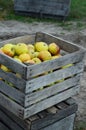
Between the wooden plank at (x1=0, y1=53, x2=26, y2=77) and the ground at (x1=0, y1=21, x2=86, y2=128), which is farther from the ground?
the wooden plank at (x1=0, y1=53, x2=26, y2=77)

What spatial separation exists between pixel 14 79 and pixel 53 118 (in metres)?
0.71

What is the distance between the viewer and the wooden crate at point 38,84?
3211mm

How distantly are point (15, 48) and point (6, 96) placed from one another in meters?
0.55

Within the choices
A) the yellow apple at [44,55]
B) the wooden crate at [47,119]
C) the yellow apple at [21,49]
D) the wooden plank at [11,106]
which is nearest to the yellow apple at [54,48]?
the yellow apple at [44,55]

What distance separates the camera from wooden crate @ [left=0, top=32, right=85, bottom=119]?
10.5ft

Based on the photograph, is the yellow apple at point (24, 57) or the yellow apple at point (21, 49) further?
the yellow apple at point (21, 49)

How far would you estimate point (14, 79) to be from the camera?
3.28 metres

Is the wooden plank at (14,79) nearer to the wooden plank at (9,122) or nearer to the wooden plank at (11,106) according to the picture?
the wooden plank at (11,106)

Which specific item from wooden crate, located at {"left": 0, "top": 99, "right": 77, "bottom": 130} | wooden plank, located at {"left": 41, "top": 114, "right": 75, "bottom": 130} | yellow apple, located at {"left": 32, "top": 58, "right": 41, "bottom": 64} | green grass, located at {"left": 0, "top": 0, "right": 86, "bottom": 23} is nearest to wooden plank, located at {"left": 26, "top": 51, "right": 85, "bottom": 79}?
yellow apple, located at {"left": 32, "top": 58, "right": 41, "bottom": 64}

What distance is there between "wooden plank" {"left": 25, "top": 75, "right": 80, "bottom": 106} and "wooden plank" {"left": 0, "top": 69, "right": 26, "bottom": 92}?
0.13 metres

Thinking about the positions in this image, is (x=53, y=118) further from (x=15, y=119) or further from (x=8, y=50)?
(x=8, y=50)

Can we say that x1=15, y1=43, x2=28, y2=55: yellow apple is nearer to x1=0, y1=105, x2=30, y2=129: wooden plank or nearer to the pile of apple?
the pile of apple

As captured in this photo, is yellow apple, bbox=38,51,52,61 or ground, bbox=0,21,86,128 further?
ground, bbox=0,21,86,128

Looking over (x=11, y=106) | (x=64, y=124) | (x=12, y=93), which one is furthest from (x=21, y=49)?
(x=64, y=124)
